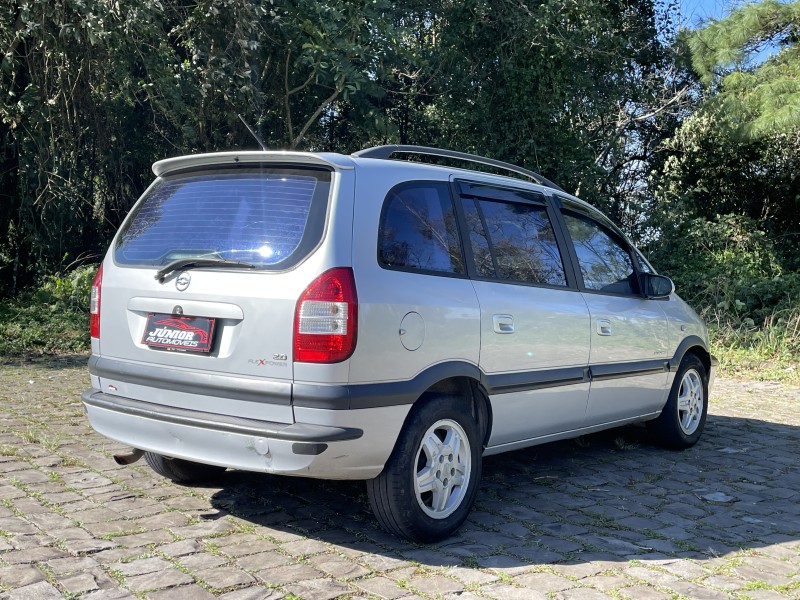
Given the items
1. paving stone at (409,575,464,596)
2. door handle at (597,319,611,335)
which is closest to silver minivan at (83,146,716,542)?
door handle at (597,319,611,335)

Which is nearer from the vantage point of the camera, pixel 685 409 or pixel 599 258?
pixel 599 258

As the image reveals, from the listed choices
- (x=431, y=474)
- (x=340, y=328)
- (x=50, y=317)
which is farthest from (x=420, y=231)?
(x=50, y=317)

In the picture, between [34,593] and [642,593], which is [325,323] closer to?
[34,593]

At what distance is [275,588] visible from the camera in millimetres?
3625

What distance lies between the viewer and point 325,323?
12.6ft

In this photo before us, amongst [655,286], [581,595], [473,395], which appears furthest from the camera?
[655,286]

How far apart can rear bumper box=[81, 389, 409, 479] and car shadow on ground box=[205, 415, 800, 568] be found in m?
0.56

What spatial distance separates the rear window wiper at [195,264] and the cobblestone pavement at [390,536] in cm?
130

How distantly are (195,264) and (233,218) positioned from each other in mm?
300

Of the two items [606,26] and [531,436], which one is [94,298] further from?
[606,26]

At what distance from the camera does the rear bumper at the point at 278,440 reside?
12.4 ft

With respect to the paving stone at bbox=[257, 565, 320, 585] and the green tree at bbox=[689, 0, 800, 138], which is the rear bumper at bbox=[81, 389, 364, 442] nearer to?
the paving stone at bbox=[257, 565, 320, 585]

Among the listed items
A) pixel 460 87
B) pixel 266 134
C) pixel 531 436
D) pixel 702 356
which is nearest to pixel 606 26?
pixel 460 87

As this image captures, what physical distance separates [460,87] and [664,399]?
31.4 feet
